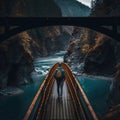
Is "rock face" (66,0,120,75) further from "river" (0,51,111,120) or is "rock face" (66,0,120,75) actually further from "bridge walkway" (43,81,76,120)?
"bridge walkway" (43,81,76,120)

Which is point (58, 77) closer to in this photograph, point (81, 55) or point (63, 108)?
point (63, 108)

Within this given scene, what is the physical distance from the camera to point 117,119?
13.6m

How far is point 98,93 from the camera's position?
44.7 meters

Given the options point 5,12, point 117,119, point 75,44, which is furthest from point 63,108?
point 75,44

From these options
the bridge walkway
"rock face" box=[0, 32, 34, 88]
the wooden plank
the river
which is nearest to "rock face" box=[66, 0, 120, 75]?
the river

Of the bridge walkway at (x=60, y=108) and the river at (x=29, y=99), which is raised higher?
the bridge walkway at (x=60, y=108)

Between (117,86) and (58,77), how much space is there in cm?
843

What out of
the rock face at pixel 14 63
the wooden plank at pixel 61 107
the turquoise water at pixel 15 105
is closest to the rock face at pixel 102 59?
the rock face at pixel 14 63

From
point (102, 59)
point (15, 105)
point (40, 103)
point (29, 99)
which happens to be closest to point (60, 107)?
point (40, 103)

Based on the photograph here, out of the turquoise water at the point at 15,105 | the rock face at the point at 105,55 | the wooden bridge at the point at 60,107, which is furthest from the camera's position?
the rock face at the point at 105,55

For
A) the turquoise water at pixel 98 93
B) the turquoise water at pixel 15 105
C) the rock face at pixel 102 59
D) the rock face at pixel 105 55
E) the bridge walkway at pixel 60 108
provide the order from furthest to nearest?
the rock face at pixel 102 59 → the rock face at pixel 105 55 → the turquoise water at pixel 98 93 → the turquoise water at pixel 15 105 → the bridge walkway at pixel 60 108

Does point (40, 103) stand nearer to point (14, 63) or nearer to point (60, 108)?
point (60, 108)

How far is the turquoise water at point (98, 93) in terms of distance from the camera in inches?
1346

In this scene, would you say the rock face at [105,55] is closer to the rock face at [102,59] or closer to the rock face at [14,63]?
the rock face at [102,59]
